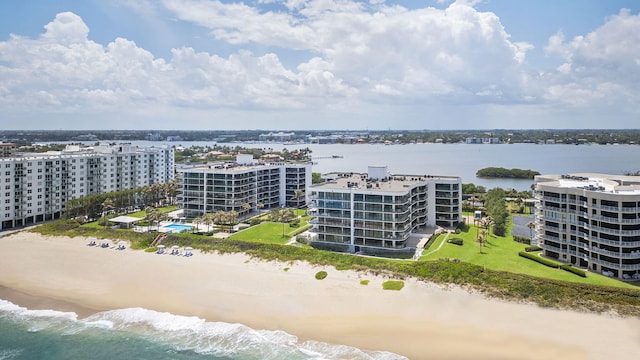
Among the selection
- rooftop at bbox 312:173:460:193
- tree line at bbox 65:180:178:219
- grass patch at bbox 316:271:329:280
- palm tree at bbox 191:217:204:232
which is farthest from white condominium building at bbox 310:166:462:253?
tree line at bbox 65:180:178:219

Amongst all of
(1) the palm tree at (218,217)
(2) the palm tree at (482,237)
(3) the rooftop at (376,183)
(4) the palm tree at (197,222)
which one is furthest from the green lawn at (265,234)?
(2) the palm tree at (482,237)

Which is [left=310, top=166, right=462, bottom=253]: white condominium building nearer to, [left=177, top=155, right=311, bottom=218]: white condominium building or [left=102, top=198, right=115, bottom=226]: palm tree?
[left=177, top=155, right=311, bottom=218]: white condominium building

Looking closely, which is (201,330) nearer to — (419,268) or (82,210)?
(419,268)

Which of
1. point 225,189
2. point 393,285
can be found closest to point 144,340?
point 393,285

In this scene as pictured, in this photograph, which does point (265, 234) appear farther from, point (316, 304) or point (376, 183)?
point (316, 304)

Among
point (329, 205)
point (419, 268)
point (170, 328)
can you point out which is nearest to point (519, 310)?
point (419, 268)
